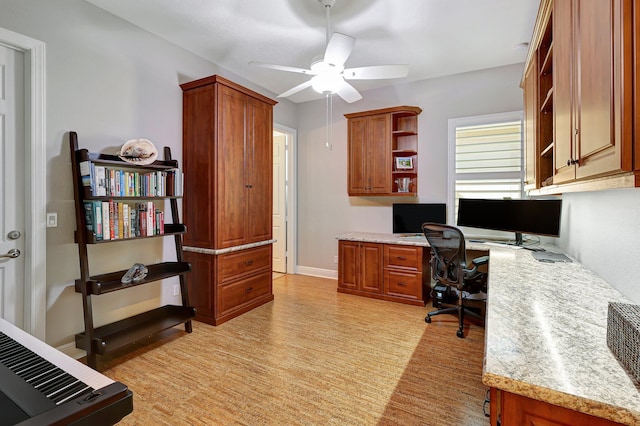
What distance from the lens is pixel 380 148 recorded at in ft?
14.1

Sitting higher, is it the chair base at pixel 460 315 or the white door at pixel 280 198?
the white door at pixel 280 198

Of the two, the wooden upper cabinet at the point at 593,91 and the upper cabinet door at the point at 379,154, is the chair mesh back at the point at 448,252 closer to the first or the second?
the upper cabinet door at the point at 379,154

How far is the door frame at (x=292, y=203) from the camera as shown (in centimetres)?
530

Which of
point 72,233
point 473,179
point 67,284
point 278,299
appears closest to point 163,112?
point 72,233

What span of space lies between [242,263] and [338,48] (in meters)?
2.37

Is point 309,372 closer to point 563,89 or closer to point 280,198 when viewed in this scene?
point 563,89

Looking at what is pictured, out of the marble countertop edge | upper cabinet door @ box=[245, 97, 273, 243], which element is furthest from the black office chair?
the marble countertop edge

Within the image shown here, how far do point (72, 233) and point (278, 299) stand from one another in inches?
91.1

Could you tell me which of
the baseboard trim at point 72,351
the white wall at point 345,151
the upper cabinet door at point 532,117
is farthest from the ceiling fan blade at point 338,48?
the baseboard trim at point 72,351

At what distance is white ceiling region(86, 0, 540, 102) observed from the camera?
266cm

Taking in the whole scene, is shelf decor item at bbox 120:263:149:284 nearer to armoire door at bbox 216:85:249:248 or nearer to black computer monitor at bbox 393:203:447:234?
armoire door at bbox 216:85:249:248

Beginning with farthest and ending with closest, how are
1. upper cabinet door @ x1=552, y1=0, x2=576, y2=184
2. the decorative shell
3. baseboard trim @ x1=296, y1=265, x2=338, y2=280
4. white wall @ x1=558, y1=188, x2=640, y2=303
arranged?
baseboard trim @ x1=296, y1=265, x2=338, y2=280 < the decorative shell < white wall @ x1=558, y1=188, x2=640, y2=303 < upper cabinet door @ x1=552, y1=0, x2=576, y2=184

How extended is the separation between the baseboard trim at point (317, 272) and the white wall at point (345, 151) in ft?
0.09

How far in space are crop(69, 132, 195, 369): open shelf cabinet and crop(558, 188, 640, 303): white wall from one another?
2996mm
